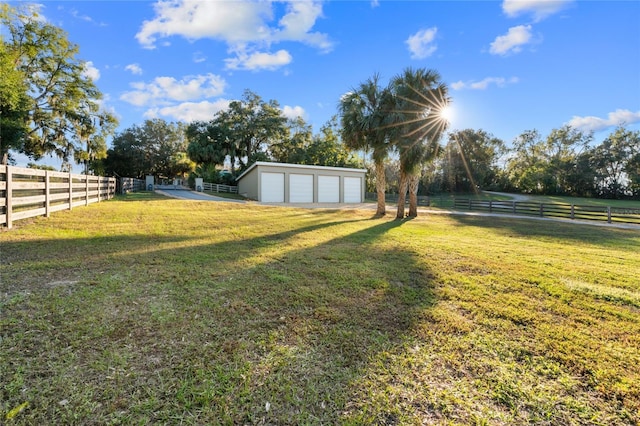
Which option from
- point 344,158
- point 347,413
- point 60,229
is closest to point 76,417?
point 347,413

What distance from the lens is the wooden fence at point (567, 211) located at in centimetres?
1334

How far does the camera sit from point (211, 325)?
8.24ft

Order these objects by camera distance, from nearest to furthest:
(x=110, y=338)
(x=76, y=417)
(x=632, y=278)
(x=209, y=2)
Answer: (x=76, y=417) < (x=110, y=338) < (x=632, y=278) < (x=209, y=2)

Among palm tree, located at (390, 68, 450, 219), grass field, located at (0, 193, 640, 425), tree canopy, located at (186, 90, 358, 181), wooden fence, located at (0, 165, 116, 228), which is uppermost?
tree canopy, located at (186, 90, 358, 181)

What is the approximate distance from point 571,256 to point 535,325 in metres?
4.25

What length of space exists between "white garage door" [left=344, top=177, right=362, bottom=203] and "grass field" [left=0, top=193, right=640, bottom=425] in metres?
19.3

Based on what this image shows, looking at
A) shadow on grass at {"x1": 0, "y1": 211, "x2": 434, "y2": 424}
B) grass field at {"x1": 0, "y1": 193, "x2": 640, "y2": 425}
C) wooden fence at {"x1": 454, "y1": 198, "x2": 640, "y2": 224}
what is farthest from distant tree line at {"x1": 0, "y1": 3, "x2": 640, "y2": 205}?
shadow on grass at {"x1": 0, "y1": 211, "x2": 434, "y2": 424}

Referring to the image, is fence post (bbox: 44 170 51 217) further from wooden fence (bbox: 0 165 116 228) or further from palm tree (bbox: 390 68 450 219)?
palm tree (bbox: 390 68 450 219)

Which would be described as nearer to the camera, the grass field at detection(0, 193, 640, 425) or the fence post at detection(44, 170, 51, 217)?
the grass field at detection(0, 193, 640, 425)

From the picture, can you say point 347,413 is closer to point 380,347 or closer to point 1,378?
point 380,347

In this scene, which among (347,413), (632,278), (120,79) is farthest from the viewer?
(120,79)

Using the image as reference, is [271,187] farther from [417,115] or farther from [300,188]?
[417,115]

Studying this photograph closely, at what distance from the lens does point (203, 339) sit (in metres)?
2.30

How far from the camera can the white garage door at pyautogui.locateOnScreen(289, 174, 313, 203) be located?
70.1 feet
